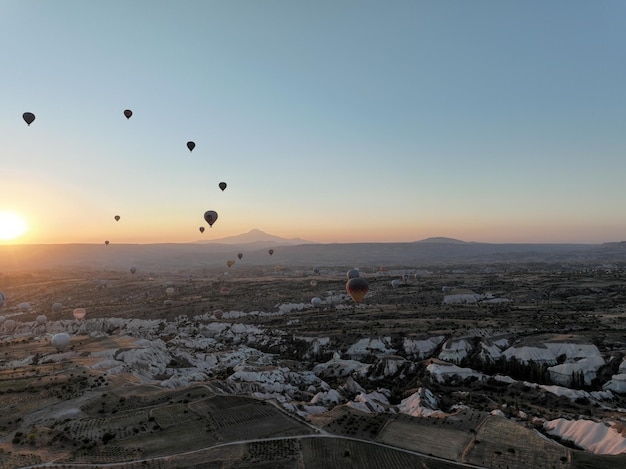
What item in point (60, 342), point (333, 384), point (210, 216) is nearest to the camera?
point (333, 384)

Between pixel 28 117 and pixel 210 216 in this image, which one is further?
pixel 210 216

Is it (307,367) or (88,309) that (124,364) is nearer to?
(307,367)

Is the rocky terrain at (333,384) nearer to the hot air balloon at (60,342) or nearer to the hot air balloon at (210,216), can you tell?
the hot air balloon at (60,342)

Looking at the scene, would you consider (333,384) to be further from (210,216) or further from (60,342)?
(60,342)

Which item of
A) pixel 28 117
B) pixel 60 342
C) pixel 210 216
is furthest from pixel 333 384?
pixel 28 117

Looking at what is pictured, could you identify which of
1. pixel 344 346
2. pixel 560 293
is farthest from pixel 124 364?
pixel 560 293

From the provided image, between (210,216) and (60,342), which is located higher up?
(210,216)

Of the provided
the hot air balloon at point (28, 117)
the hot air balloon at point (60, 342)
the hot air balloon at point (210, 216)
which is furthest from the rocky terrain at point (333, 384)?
the hot air balloon at point (28, 117)
